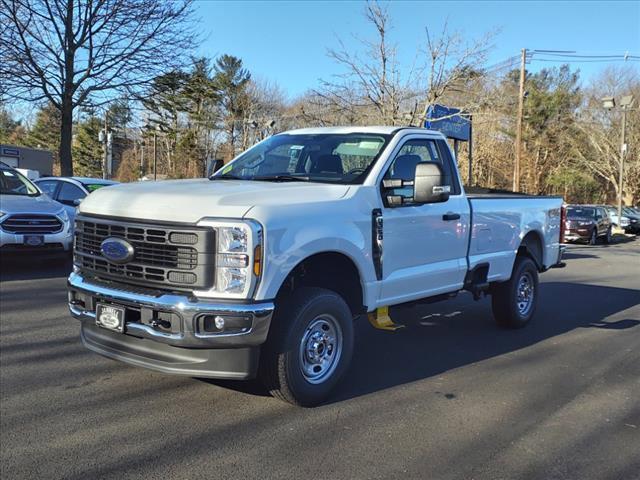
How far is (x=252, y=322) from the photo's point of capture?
11.7 ft

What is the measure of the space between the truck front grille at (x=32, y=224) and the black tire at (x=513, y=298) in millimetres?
6987

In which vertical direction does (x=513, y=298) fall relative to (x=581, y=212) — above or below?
below

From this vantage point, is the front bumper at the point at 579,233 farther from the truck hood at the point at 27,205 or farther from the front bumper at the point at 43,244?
the truck hood at the point at 27,205

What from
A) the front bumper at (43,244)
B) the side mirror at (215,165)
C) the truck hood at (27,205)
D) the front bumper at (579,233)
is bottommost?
the front bumper at (579,233)

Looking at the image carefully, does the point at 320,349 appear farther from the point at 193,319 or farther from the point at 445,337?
the point at 445,337

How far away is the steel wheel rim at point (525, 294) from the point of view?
701 cm

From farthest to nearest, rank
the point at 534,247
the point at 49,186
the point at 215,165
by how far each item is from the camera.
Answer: the point at 49,186
the point at 534,247
the point at 215,165

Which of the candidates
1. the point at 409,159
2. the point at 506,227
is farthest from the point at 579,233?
the point at 409,159

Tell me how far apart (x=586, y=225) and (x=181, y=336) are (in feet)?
73.3

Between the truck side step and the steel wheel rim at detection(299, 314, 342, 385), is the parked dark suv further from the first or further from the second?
the steel wheel rim at detection(299, 314, 342, 385)

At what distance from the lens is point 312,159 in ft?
17.0

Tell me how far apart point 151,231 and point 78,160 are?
69.7 metres

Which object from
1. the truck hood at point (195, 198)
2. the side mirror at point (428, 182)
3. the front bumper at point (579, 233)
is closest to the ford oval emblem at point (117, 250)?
the truck hood at point (195, 198)

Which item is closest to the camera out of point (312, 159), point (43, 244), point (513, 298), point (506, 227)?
point (312, 159)
